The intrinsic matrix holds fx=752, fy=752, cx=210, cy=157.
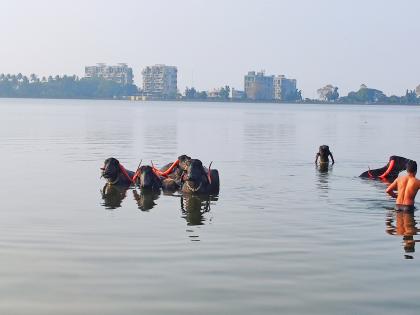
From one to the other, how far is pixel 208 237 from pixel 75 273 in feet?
12.7

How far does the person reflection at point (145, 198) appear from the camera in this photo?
64.4 feet

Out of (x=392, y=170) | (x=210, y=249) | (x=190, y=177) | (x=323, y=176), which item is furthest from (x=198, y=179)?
(x=392, y=170)

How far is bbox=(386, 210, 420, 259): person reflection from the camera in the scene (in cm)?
1449

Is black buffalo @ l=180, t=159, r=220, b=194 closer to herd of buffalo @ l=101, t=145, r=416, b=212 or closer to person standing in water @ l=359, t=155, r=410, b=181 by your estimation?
herd of buffalo @ l=101, t=145, r=416, b=212

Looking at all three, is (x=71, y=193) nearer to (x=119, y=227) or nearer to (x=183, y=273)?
(x=119, y=227)

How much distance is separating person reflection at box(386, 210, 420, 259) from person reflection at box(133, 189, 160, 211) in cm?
610

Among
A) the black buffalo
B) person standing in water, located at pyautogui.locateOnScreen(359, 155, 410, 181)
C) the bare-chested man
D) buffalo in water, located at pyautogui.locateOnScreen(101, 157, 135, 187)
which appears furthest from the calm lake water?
person standing in water, located at pyautogui.locateOnScreen(359, 155, 410, 181)

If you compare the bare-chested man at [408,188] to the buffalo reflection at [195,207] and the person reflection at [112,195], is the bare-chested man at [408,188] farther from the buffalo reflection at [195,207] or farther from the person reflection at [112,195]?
the person reflection at [112,195]

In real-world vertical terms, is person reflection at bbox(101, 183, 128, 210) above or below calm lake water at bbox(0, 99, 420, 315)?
below

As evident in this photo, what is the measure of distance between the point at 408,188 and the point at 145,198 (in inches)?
288

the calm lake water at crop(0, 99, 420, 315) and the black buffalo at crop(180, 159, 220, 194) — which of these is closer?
the calm lake water at crop(0, 99, 420, 315)

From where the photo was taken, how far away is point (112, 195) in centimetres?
2175

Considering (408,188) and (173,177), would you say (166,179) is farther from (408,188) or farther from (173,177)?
(408,188)

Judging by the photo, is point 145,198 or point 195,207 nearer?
point 195,207
